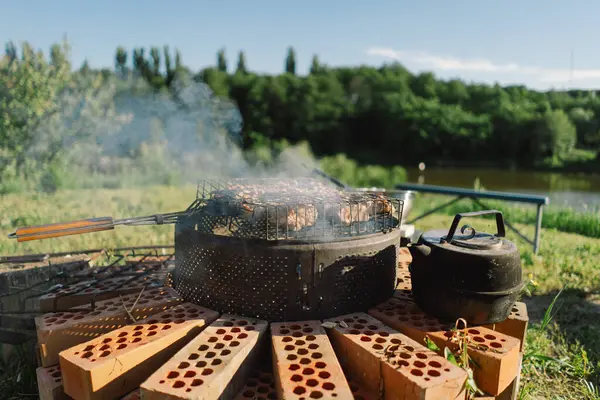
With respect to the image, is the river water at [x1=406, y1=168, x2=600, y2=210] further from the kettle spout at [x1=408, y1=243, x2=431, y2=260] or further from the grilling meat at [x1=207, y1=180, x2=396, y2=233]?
the kettle spout at [x1=408, y1=243, x2=431, y2=260]

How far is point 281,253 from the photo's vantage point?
10.0ft

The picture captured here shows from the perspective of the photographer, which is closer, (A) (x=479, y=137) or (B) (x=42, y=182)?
(B) (x=42, y=182)

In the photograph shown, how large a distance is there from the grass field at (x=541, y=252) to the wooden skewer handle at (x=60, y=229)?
1.88m

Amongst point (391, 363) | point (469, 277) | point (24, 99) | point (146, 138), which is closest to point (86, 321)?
point (391, 363)

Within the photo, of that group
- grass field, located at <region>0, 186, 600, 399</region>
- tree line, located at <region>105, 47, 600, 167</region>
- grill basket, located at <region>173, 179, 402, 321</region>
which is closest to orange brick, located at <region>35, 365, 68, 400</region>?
grill basket, located at <region>173, 179, 402, 321</region>

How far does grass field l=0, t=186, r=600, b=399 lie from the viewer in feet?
12.2

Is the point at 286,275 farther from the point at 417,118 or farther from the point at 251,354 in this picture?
the point at 417,118

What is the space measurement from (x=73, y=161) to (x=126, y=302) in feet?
37.5

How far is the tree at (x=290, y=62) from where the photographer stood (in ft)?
255

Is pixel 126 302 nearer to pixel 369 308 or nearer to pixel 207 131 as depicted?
pixel 369 308

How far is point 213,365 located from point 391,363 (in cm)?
112

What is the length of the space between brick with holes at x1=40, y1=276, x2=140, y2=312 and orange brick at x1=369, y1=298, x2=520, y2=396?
2.38 metres

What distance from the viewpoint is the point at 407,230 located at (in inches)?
249

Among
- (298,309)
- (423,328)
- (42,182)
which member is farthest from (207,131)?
(42,182)
